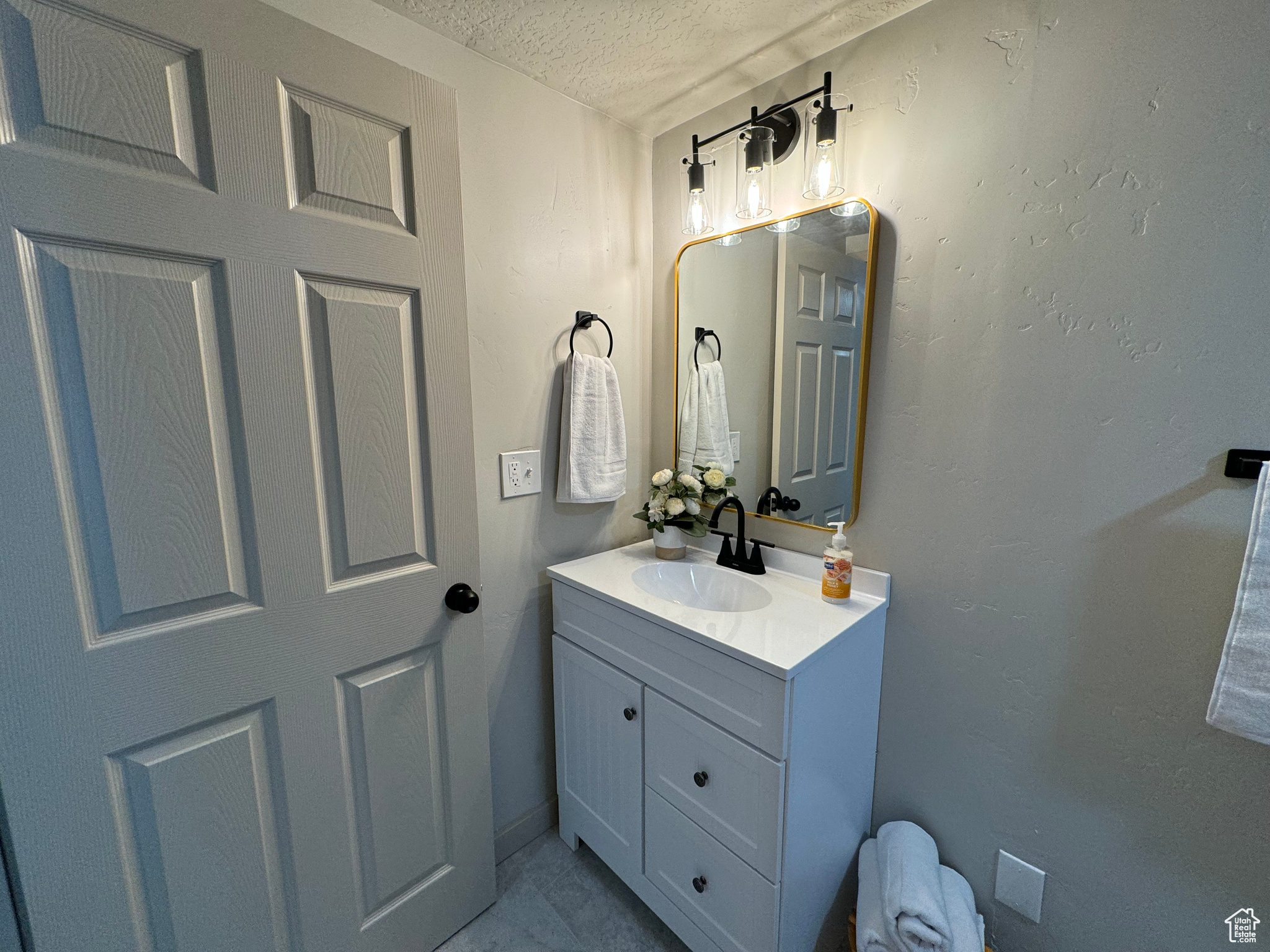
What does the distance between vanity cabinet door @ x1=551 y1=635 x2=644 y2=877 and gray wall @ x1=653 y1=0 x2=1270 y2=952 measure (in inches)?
24.4

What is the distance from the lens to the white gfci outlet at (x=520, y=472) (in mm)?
1375

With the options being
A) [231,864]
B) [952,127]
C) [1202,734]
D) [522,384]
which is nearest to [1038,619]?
[1202,734]

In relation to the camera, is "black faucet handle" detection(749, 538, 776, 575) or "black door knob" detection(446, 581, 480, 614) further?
"black faucet handle" detection(749, 538, 776, 575)

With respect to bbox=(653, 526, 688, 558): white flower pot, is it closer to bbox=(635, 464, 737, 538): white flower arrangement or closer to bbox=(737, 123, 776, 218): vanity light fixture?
bbox=(635, 464, 737, 538): white flower arrangement

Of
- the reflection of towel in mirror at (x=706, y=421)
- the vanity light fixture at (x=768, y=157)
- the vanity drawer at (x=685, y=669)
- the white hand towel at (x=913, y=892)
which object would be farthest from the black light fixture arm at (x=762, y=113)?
the white hand towel at (x=913, y=892)

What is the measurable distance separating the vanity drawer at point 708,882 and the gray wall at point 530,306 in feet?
1.57

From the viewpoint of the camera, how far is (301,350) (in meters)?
0.90

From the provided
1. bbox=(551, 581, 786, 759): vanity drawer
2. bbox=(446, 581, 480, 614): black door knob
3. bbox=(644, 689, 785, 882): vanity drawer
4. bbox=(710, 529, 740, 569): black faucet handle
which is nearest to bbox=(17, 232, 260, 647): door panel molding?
bbox=(446, 581, 480, 614): black door knob

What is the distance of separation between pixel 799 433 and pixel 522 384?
76 centimetres

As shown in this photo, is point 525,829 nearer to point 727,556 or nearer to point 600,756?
point 600,756

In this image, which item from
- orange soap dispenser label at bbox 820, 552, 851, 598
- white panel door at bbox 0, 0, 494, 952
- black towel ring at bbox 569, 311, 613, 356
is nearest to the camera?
white panel door at bbox 0, 0, 494, 952

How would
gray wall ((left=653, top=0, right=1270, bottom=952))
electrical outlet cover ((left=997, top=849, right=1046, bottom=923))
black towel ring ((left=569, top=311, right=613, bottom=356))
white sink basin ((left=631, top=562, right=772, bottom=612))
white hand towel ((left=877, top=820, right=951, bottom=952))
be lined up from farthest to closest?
black towel ring ((left=569, top=311, right=613, bottom=356))
white sink basin ((left=631, top=562, right=772, bottom=612))
electrical outlet cover ((left=997, top=849, right=1046, bottom=923))
white hand towel ((left=877, top=820, right=951, bottom=952))
gray wall ((left=653, top=0, right=1270, bottom=952))

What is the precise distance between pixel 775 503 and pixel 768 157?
→ 88 cm

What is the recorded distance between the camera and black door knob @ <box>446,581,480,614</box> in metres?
1.13
